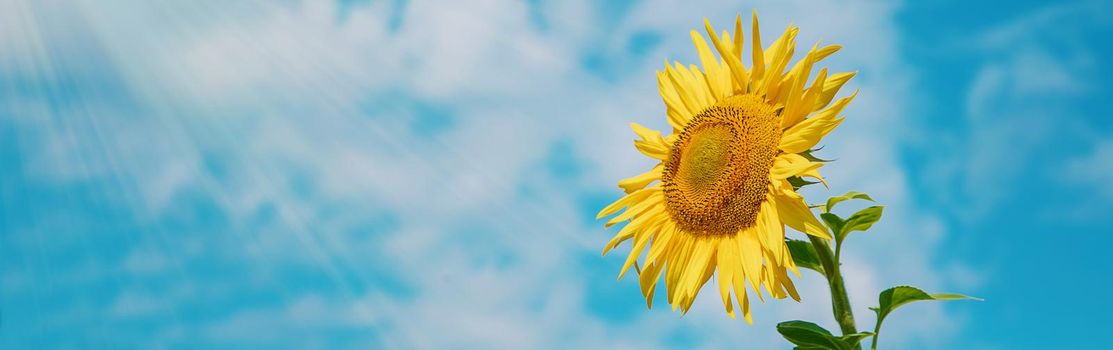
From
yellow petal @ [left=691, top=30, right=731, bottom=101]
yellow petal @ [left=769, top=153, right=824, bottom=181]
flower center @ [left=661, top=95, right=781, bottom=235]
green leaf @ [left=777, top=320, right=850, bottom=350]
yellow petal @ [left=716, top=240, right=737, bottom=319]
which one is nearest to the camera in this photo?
yellow petal @ [left=769, top=153, right=824, bottom=181]

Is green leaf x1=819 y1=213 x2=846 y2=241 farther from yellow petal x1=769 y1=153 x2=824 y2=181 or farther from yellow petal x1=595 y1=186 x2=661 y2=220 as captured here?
yellow petal x1=595 y1=186 x2=661 y2=220

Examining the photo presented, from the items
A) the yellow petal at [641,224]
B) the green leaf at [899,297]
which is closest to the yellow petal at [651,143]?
the yellow petal at [641,224]

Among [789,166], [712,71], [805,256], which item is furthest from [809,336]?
[712,71]

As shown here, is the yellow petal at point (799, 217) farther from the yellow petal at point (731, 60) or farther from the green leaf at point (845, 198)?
the yellow petal at point (731, 60)

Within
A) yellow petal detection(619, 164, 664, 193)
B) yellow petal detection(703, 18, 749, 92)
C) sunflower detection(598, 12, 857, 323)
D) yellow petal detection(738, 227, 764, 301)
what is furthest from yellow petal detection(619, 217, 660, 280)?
yellow petal detection(703, 18, 749, 92)

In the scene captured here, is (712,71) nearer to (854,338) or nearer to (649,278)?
(649,278)

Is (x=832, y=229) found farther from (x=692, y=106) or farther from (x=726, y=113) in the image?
(x=692, y=106)

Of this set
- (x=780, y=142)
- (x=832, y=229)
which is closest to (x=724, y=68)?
(x=780, y=142)
